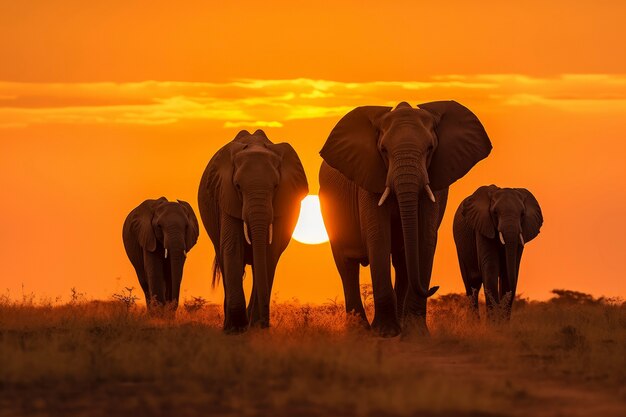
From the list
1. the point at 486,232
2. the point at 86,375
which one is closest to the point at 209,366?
the point at 86,375

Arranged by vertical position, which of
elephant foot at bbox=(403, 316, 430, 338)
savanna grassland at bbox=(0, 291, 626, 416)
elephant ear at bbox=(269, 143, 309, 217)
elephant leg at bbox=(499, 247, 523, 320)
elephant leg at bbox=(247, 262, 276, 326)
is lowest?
savanna grassland at bbox=(0, 291, 626, 416)

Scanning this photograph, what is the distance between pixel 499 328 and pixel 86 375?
369 inches

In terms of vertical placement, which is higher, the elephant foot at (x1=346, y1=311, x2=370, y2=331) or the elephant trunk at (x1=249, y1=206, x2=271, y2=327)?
the elephant trunk at (x1=249, y1=206, x2=271, y2=327)

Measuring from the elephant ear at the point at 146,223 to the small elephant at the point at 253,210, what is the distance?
27.5 ft

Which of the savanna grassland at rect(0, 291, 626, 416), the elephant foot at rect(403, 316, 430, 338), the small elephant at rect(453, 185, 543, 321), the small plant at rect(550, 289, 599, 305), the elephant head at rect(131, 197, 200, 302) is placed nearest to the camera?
the savanna grassland at rect(0, 291, 626, 416)

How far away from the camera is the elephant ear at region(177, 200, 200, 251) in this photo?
32062mm

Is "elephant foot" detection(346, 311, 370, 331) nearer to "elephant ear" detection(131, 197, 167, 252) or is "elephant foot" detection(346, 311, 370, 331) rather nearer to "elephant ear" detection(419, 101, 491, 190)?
"elephant ear" detection(419, 101, 491, 190)

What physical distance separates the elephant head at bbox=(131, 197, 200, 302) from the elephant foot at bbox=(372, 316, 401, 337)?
9.00 metres

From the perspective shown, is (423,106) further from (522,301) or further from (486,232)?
(522,301)

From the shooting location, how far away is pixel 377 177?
22.3 meters

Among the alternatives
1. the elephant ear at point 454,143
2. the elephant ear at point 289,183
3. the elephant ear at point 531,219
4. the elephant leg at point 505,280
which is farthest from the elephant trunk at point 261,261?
the elephant ear at point 531,219

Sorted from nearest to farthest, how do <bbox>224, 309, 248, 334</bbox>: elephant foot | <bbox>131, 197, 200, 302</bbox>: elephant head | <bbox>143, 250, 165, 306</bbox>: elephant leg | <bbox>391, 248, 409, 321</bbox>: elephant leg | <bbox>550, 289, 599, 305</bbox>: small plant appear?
<bbox>224, 309, 248, 334</bbox>: elephant foot → <bbox>391, 248, 409, 321</bbox>: elephant leg → <bbox>131, 197, 200, 302</bbox>: elephant head → <bbox>143, 250, 165, 306</bbox>: elephant leg → <bbox>550, 289, 599, 305</bbox>: small plant

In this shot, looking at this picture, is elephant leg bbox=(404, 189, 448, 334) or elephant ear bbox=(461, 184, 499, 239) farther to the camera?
elephant ear bbox=(461, 184, 499, 239)

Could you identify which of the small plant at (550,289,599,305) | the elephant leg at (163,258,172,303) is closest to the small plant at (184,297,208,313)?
the elephant leg at (163,258,172,303)
